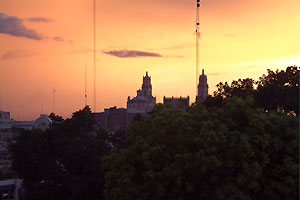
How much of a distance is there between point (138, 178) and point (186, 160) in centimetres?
392

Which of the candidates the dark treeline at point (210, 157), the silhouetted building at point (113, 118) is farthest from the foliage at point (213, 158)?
the silhouetted building at point (113, 118)

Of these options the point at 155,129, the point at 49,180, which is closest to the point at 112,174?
the point at 155,129

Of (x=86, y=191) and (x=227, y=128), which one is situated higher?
(x=227, y=128)

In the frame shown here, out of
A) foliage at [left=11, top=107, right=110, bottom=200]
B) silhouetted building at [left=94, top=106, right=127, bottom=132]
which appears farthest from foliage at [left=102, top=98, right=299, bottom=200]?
silhouetted building at [left=94, top=106, right=127, bottom=132]

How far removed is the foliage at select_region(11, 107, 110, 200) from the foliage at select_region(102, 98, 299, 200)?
992cm

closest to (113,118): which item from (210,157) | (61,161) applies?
(61,161)

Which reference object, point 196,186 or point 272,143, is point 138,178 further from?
point 272,143

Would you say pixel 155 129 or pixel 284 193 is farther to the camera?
pixel 155 129

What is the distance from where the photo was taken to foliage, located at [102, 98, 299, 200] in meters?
24.5

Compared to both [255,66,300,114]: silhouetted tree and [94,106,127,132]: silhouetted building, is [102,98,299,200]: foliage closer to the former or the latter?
[255,66,300,114]: silhouetted tree

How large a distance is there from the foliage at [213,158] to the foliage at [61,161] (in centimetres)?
992

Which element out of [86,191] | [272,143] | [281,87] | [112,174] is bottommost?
[86,191]

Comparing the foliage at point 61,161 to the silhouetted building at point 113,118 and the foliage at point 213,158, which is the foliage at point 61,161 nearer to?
the foliage at point 213,158

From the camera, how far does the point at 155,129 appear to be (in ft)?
92.2
